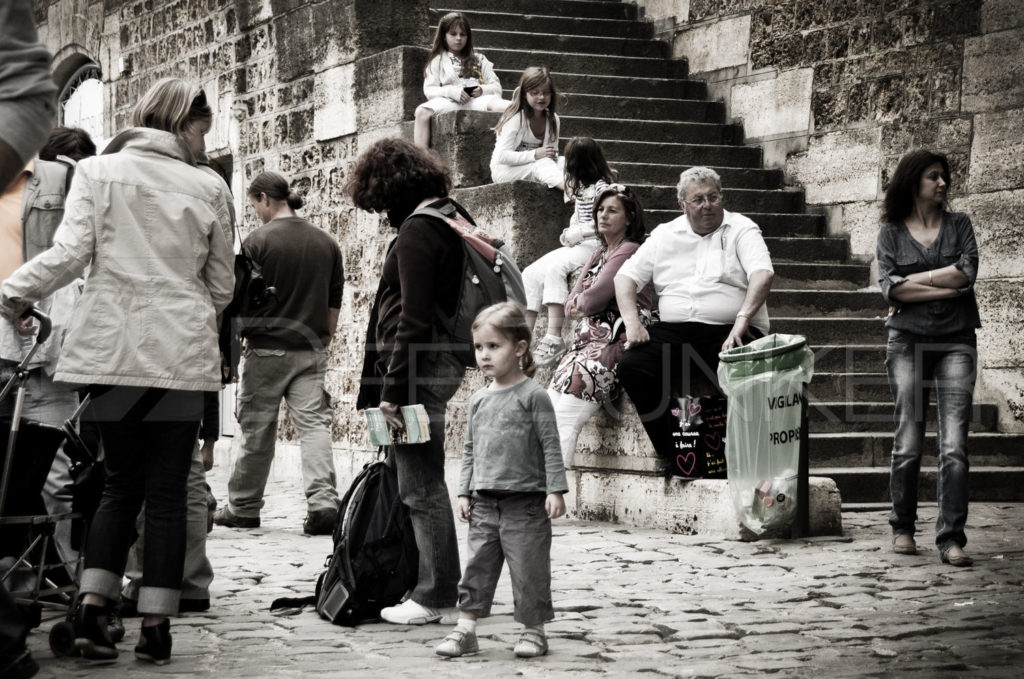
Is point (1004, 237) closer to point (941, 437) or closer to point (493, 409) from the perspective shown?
point (941, 437)

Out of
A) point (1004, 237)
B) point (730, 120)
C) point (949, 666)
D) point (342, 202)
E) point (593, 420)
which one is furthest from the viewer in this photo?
point (730, 120)

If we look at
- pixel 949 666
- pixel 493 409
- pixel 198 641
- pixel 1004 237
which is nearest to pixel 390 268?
pixel 493 409

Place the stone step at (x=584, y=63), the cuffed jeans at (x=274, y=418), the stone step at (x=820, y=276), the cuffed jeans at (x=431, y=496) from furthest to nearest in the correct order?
the stone step at (x=584, y=63) → the stone step at (x=820, y=276) → the cuffed jeans at (x=274, y=418) → the cuffed jeans at (x=431, y=496)

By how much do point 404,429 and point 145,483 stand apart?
97 cm

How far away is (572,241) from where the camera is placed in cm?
885

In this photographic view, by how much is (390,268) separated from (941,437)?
9.16 ft

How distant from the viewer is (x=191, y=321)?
4.97 meters

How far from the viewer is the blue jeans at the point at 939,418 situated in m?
6.82

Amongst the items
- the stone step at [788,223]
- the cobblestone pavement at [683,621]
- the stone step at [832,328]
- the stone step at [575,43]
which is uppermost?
the stone step at [575,43]

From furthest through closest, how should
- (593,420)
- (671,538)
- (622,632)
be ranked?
(593,420) → (671,538) → (622,632)

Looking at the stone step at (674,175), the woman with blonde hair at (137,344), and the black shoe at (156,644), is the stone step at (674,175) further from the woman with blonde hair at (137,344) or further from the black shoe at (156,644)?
the black shoe at (156,644)

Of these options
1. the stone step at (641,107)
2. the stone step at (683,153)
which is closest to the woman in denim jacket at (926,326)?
the stone step at (683,153)

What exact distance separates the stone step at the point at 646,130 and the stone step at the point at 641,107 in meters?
0.08

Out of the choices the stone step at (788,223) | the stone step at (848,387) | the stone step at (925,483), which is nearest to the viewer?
the stone step at (925,483)
